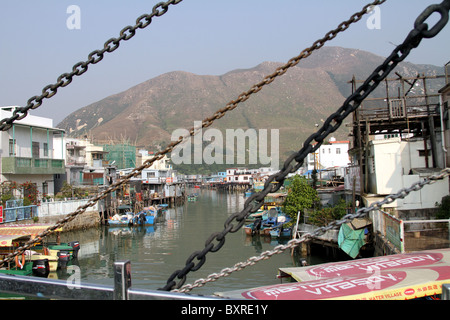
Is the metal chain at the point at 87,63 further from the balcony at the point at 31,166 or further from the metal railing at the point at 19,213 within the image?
the balcony at the point at 31,166

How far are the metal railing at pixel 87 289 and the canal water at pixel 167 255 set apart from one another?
1049 cm

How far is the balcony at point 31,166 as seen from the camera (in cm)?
2795

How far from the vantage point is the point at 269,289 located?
→ 770cm

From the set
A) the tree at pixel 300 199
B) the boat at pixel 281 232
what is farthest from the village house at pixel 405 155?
the boat at pixel 281 232

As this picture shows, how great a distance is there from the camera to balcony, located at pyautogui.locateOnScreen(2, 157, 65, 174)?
91.7 ft

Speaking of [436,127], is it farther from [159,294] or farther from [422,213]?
[159,294]

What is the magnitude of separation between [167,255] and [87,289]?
74.2 feet

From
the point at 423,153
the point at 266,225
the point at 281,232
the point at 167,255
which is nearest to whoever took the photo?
the point at 423,153

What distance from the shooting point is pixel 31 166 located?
2981cm

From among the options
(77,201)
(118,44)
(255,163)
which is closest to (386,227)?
(118,44)

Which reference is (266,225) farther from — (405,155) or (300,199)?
(405,155)

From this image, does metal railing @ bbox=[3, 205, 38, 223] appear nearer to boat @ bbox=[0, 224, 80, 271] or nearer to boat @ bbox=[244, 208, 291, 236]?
boat @ bbox=[0, 224, 80, 271]

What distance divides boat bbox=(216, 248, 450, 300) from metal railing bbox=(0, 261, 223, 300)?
5.59 m

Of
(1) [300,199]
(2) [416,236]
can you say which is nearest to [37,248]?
(1) [300,199]
